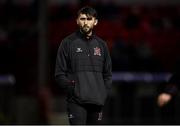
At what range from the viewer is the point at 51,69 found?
542 inches

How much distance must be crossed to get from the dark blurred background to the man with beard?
5881mm

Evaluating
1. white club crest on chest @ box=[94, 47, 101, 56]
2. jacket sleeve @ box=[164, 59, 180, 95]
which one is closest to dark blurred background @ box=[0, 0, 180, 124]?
white club crest on chest @ box=[94, 47, 101, 56]

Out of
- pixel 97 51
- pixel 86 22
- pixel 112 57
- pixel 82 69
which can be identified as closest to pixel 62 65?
pixel 82 69

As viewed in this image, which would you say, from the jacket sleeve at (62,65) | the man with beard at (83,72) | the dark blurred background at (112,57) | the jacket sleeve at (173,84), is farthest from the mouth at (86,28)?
the dark blurred background at (112,57)

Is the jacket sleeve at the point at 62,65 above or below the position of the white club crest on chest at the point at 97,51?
below

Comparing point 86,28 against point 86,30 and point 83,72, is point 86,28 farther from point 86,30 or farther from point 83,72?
point 83,72

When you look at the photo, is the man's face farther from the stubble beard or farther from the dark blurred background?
the dark blurred background

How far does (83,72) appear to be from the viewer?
6.36m

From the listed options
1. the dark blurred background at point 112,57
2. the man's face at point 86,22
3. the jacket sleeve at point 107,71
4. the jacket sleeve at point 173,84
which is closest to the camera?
the jacket sleeve at point 173,84

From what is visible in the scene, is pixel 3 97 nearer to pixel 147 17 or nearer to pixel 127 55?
→ pixel 127 55

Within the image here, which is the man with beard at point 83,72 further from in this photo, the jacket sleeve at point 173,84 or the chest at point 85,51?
the jacket sleeve at point 173,84

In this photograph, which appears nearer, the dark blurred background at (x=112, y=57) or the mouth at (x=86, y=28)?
the mouth at (x=86, y=28)

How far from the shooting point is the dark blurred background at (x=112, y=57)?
42.2ft

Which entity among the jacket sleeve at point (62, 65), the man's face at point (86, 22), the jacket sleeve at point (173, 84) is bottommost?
the jacket sleeve at point (173, 84)
